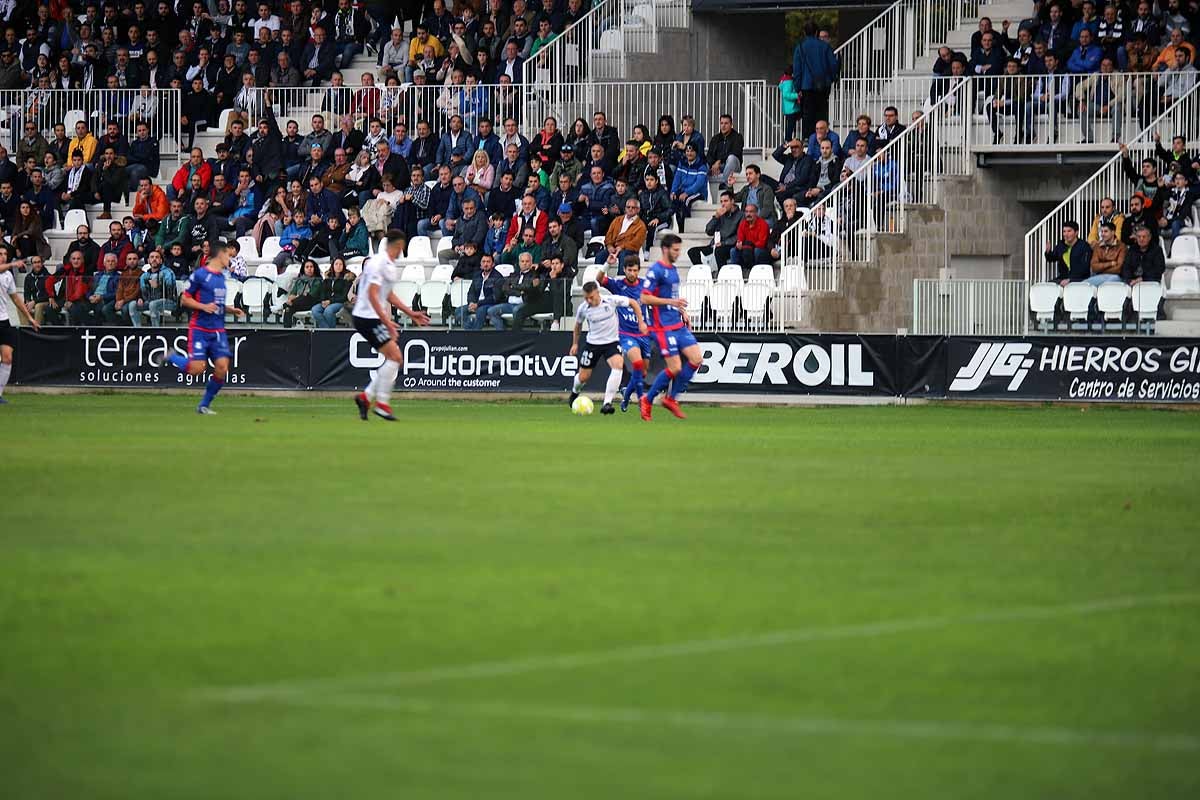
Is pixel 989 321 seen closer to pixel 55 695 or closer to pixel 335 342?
pixel 335 342

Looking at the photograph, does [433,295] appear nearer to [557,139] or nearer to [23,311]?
[557,139]

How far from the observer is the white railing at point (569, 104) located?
36.4 m

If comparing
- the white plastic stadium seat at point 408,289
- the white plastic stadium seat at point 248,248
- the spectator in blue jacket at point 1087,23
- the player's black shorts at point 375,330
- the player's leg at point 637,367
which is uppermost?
the spectator in blue jacket at point 1087,23

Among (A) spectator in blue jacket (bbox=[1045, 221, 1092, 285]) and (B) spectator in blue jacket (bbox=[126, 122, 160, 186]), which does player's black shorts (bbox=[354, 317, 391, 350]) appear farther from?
(B) spectator in blue jacket (bbox=[126, 122, 160, 186])

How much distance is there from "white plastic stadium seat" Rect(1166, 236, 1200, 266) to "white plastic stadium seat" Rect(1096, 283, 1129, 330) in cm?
187

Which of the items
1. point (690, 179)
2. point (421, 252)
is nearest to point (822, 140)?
point (690, 179)

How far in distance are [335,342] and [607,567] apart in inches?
861

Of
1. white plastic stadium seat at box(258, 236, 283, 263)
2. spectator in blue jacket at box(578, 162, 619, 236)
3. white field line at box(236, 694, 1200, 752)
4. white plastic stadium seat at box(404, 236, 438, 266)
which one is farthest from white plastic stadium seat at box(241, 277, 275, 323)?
white field line at box(236, 694, 1200, 752)

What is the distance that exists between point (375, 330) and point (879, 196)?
41.3ft

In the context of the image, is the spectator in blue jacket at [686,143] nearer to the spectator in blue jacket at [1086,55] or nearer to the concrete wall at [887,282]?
the concrete wall at [887,282]

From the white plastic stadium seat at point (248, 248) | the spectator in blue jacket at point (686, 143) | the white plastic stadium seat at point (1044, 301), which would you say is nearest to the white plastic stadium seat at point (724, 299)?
the spectator in blue jacket at point (686, 143)

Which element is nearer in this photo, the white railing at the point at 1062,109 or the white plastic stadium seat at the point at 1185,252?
the white plastic stadium seat at the point at 1185,252

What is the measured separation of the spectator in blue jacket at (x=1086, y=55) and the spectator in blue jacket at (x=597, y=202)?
785 cm

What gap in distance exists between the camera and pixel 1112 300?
91.5 feet
